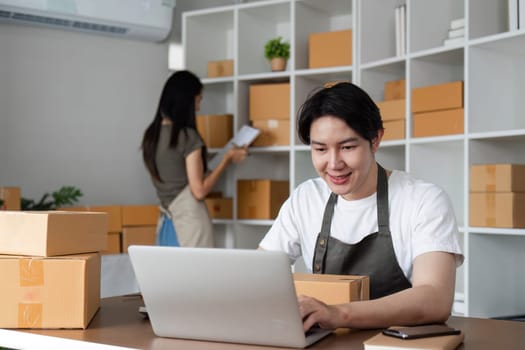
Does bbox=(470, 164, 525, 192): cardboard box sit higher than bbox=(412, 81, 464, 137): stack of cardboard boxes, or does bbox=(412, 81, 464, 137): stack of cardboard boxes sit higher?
bbox=(412, 81, 464, 137): stack of cardboard boxes

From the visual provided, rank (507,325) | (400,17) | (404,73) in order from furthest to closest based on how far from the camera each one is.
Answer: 1. (404,73)
2. (400,17)
3. (507,325)

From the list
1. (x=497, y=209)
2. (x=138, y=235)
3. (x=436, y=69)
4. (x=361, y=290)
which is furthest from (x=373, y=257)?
(x=138, y=235)

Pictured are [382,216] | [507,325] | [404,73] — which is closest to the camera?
[507,325]

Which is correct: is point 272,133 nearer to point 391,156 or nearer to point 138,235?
point 391,156

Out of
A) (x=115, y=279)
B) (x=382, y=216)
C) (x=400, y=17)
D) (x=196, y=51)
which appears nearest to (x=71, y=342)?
(x=382, y=216)

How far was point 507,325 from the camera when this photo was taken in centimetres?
180

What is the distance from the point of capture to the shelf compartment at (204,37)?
472 centimetres

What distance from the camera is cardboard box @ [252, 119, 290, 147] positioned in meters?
4.32

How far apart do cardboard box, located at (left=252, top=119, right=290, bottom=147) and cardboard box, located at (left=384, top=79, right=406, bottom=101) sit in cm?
60

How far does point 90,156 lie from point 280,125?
44.3 inches

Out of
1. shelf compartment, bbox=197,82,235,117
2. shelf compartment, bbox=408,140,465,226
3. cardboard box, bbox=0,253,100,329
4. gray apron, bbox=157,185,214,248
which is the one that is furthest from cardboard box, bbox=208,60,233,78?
cardboard box, bbox=0,253,100,329

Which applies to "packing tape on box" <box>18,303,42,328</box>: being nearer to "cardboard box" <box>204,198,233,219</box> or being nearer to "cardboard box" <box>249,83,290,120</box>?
"cardboard box" <box>249,83,290,120</box>

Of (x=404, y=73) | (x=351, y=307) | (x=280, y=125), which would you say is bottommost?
(x=351, y=307)

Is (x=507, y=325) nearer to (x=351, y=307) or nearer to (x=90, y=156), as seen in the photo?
(x=351, y=307)
